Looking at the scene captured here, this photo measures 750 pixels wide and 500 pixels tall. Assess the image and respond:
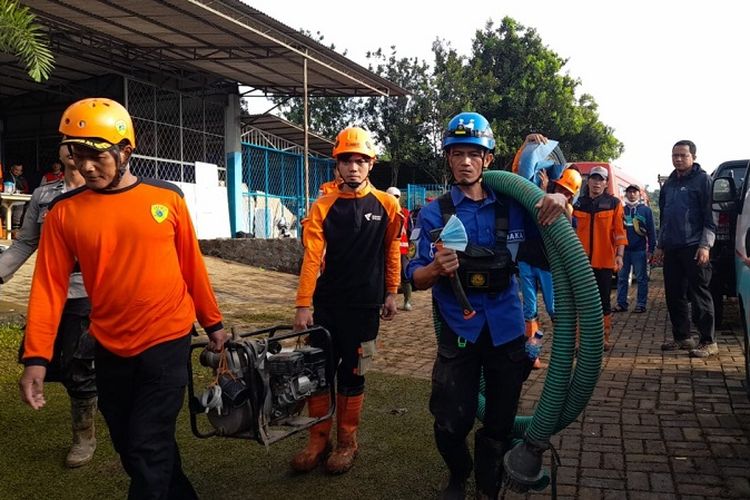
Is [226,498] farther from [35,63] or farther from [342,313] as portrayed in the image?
[35,63]

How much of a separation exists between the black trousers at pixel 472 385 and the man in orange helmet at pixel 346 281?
942mm

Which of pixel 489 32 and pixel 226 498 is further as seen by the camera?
pixel 489 32

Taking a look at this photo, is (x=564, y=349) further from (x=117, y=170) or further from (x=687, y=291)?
(x=687, y=291)

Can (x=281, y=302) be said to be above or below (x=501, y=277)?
below

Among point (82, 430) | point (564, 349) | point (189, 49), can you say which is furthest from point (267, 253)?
point (564, 349)

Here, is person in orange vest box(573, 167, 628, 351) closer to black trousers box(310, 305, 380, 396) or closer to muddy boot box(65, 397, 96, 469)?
black trousers box(310, 305, 380, 396)

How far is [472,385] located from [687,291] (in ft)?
16.3

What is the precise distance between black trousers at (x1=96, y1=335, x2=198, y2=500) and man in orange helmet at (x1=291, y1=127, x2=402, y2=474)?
1.13 metres

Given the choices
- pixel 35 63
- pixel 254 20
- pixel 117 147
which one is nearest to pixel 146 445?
pixel 117 147

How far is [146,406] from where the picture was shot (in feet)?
9.18

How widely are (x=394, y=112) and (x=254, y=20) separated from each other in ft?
64.9

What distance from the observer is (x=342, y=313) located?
398cm

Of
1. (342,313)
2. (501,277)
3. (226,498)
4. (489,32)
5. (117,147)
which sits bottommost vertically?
(226,498)

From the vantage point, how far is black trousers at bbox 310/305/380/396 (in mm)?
3980
